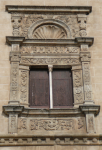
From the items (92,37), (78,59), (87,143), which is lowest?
(87,143)

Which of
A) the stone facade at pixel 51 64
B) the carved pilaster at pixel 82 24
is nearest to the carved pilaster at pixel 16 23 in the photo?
the stone facade at pixel 51 64

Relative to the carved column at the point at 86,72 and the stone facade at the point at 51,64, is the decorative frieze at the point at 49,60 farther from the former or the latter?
the carved column at the point at 86,72

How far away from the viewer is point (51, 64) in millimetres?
12797

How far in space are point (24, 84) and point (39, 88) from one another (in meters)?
0.62

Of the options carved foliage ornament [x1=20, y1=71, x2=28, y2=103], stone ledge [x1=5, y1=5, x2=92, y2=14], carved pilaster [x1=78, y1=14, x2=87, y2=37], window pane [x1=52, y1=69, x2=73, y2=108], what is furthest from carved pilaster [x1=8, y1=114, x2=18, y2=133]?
stone ledge [x1=5, y1=5, x2=92, y2=14]

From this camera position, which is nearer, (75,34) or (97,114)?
(97,114)

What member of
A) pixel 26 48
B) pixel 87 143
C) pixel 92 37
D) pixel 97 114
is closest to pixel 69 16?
pixel 92 37

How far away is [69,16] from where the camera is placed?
13875mm

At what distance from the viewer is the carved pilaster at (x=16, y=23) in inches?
523

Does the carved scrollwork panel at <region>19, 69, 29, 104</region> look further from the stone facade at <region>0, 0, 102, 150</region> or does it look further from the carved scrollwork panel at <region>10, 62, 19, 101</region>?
the carved scrollwork panel at <region>10, 62, 19, 101</region>

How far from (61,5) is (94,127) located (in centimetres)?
547

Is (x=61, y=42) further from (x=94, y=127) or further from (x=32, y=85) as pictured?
(x=94, y=127)

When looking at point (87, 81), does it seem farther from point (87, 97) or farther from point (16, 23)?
point (16, 23)

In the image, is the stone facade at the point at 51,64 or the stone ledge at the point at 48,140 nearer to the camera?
the stone ledge at the point at 48,140
